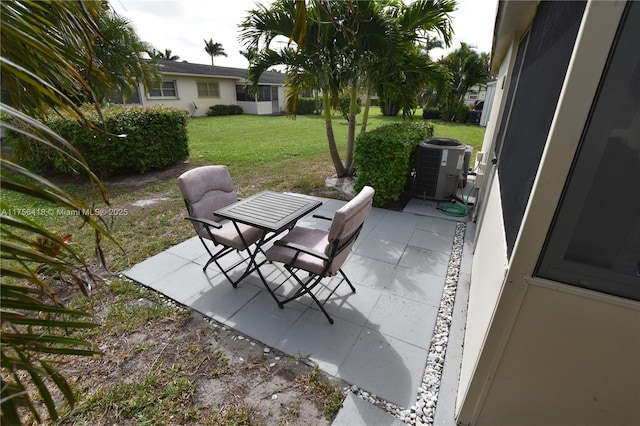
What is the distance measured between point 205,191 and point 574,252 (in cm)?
316

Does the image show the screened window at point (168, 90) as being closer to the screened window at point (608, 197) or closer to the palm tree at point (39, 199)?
the palm tree at point (39, 199)

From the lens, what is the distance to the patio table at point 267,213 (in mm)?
2794

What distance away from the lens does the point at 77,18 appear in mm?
998

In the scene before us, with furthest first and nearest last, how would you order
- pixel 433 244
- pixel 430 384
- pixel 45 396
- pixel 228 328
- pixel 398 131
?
pixel 398 131
pixel 433 244
pixel 228 328
pixel 430 384
pixel 45 396

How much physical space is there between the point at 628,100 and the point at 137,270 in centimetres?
412

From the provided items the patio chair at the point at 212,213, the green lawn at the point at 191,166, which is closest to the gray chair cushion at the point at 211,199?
the patio chair at the point at 212,213

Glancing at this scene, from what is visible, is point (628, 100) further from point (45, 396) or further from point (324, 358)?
point (324, 358)

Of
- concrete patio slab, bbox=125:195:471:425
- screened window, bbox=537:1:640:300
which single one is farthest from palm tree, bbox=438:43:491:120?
screened window, bbox=537:1:640:300

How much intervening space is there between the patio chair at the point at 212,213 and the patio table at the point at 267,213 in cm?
11

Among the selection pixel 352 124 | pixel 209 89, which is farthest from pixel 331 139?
pixel 209 89

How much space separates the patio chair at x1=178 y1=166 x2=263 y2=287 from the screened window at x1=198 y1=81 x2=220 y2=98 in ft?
68.2

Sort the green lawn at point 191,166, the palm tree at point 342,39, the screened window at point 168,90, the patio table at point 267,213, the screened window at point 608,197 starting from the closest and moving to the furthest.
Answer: the screened window at point 608,197
the patio table at point 267,213
the green lawn at point 191,166
the palm tree at point 342,39
the screened window at point 168,90

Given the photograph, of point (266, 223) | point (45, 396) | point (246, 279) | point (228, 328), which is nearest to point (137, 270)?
point (246, 279)

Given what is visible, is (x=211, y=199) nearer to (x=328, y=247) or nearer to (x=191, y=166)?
(x=328, y=247)
